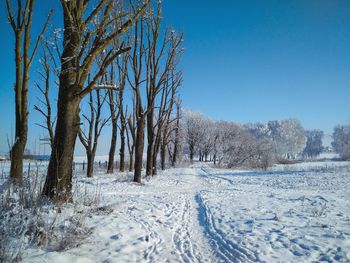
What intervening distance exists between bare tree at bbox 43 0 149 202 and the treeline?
28.6 meters

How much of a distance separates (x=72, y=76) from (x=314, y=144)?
366ft

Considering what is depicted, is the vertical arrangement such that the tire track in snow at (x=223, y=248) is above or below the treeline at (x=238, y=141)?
below

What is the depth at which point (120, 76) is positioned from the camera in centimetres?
1762

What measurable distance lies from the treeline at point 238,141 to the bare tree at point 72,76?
93.9 ft

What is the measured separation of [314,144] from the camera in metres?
99.8

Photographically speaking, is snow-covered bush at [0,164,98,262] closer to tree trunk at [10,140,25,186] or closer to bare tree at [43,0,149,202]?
bare tree at [43,0,149,202]

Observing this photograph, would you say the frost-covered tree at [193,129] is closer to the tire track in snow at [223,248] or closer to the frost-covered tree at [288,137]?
the frost-covered tree at [288,137]

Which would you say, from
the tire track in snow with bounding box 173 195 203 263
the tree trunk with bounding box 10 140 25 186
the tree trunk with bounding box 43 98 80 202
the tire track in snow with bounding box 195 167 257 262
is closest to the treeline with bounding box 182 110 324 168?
the tire track in snow with bounding box 195 167 257 262

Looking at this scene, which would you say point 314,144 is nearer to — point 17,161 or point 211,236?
point 211,236

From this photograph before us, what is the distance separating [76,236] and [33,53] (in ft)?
21.8

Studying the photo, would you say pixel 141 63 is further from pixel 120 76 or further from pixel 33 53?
pixel 33 53

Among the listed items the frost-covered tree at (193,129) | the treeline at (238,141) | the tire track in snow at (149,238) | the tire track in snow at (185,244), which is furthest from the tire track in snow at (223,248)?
the frost-covered tree at (193,129)

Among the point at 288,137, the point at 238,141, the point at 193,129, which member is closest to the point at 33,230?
the point at 193,129

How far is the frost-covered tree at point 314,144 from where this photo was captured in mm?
98562
